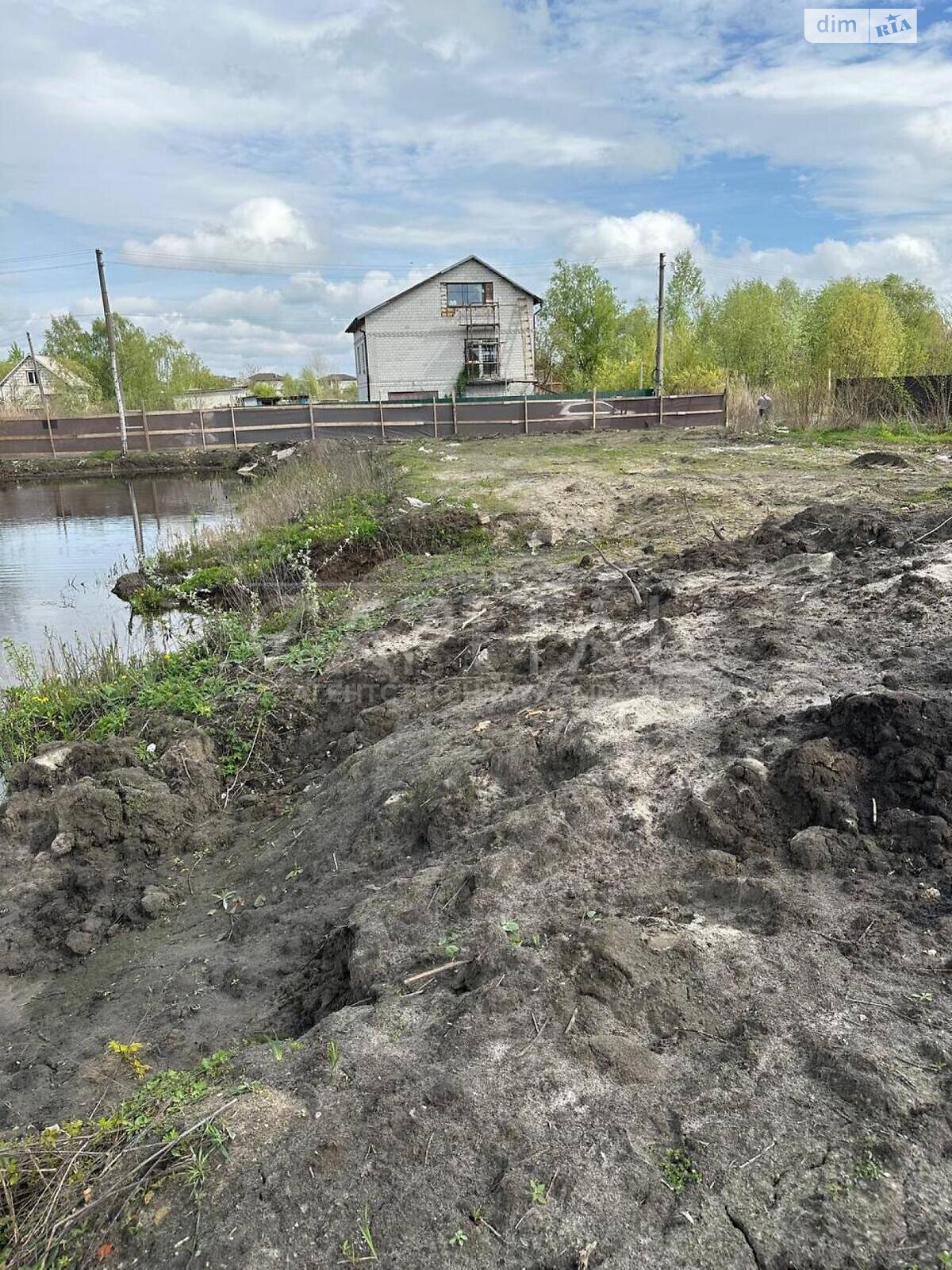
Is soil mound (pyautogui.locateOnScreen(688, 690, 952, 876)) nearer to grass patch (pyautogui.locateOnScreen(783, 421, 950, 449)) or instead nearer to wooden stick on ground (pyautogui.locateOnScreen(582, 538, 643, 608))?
wooden stick on ground (pyautogui.locateOnScreen(582, 538, 643, 608))

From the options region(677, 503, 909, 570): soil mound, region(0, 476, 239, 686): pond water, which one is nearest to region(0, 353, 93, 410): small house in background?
region(0, 476, 239, 686): pond water

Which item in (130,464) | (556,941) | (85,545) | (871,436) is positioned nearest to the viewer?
(556,941)

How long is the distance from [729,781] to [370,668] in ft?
13.1

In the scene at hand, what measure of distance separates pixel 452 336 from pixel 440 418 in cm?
1656

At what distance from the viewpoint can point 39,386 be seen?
53.7 m

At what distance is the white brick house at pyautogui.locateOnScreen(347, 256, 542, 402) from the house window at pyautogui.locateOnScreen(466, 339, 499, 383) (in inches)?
1.6

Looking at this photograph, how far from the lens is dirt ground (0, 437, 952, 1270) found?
2.24 meters

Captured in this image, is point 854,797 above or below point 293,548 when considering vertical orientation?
below

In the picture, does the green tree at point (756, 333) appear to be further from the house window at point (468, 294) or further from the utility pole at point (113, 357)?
the utility pole at point (113, 357)

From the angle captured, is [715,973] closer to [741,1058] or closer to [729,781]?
[741,1058]

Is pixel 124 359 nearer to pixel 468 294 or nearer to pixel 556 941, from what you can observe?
pixel 468 294

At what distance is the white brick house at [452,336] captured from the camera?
42594 mm

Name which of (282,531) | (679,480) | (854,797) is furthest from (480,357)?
(854,797)

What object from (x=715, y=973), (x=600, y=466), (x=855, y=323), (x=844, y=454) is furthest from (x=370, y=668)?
(x=855, y=323)
